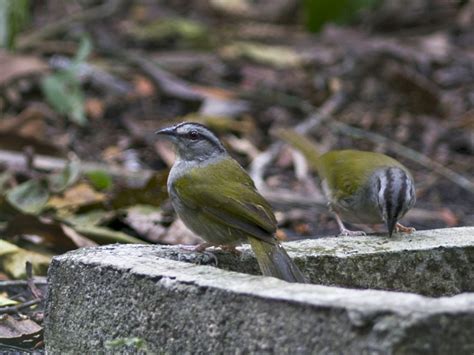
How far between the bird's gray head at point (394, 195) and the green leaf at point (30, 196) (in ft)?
7.05

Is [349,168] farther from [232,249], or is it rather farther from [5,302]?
[5,302]

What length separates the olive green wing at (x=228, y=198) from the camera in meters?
4.69

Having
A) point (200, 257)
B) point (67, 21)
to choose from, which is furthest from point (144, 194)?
point (67, 21)

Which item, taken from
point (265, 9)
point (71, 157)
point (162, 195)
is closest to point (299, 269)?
point (162, 195)

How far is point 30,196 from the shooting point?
688 cm

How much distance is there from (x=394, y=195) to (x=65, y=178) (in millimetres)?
2355

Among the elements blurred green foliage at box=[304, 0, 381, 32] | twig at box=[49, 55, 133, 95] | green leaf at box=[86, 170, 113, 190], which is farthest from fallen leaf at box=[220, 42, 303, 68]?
green leaf at box=[86, 170, 113, 190]

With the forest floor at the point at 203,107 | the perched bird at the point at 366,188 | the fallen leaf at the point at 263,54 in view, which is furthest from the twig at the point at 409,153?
the perched bird at the point at 366,188

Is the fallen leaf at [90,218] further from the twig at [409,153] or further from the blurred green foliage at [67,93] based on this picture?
the twig at [409,153]

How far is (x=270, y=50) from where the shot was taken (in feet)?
40.2

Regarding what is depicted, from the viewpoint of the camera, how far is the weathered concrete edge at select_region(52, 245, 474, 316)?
315 cm

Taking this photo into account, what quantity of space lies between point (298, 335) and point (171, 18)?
10.0 meters

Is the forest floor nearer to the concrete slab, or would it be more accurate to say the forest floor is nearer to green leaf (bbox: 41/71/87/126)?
green leaf (bbox: 41/71/87/126)

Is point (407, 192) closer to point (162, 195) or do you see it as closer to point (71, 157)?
point (162, 195)
